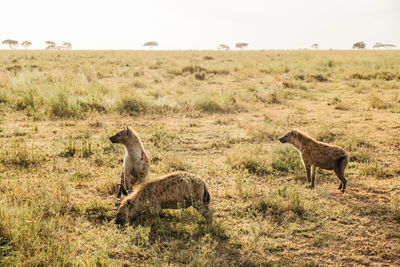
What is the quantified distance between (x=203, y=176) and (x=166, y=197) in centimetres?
193

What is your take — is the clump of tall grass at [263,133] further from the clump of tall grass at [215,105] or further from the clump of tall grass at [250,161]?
the clump of tall grass at [215,105]

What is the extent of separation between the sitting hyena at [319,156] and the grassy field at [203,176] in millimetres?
349

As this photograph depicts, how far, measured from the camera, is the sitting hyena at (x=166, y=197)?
15.5 feet

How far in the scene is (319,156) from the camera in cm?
619

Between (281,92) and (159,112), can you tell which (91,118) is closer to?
(159,112)

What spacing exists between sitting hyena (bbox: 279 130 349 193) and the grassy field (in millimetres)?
349

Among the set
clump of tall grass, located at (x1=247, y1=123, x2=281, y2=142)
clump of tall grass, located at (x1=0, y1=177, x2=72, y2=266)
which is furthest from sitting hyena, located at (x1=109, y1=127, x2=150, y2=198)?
clump of tall grass, located at (x1=247, y1=123, x2=281, y2=142)

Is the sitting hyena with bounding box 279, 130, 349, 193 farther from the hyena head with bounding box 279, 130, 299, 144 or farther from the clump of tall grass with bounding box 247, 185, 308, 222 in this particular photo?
the clump of tall grass with bounding box 247, 185, 308, 222

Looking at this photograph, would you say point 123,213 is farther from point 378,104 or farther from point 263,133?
point 378,104

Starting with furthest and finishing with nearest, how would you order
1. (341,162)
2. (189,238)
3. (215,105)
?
1. (215,105)
2. (341,162)
3. (189,238)

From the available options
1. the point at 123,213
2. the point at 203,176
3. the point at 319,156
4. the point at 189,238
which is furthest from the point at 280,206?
the point at 123,213

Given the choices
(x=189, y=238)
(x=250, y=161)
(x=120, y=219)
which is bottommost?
(x=189, y=238)

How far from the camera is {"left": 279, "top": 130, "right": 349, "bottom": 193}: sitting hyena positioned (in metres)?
6.00

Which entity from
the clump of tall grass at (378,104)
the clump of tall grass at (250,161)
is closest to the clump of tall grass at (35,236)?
the clump of tall grass at (250,161)
